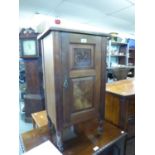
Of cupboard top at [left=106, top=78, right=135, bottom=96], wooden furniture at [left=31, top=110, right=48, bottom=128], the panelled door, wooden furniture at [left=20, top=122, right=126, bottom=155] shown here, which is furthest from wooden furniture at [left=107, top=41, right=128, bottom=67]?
the panelled door

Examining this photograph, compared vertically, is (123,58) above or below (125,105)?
above

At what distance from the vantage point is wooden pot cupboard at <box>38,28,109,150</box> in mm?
940

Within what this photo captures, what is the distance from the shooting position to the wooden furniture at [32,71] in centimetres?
279

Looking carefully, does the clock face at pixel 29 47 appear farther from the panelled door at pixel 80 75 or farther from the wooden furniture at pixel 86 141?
the panelled door at pixel 80 75

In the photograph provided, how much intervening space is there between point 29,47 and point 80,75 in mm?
2085

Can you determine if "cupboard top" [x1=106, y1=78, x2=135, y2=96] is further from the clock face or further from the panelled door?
the clock face

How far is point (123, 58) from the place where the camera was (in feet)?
17.7

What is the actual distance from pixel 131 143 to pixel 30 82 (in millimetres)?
1991

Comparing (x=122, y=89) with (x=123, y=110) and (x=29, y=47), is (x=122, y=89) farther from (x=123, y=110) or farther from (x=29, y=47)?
(x=29, y=47)

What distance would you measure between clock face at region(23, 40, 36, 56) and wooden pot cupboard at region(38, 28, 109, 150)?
1832 millimetres
